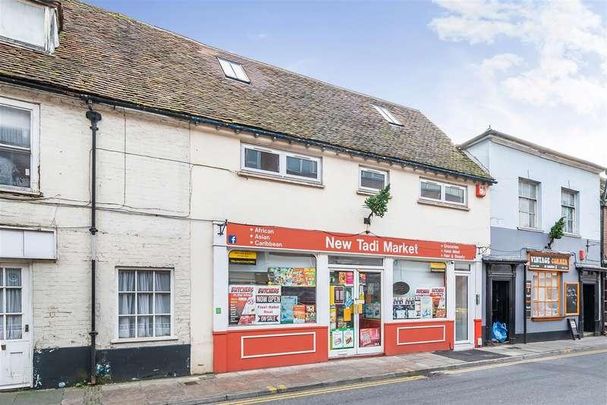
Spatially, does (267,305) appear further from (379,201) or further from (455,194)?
(455,194)

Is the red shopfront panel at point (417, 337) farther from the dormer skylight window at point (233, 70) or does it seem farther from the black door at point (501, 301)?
the dormer skylight window at point (233, 70)

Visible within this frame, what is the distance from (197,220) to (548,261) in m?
13.8

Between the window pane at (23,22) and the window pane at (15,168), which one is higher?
the window pane at (23,22)

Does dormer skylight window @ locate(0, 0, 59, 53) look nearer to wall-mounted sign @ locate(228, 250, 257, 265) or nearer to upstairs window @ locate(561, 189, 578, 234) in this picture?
wall-mounted sign @ locate(228, 250, 257, 265)

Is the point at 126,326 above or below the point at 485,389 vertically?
above

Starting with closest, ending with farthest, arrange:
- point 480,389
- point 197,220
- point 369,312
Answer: point 480,389, point 197,220, point 369,312

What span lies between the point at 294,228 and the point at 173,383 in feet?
14.7

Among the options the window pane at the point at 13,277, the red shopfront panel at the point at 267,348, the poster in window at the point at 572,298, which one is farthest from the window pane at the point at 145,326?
the poster in window at the point at 572,298

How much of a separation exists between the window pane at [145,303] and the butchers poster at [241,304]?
1768 millimetres

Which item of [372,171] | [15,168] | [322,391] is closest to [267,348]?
[322,391]

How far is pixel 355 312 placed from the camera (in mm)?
12562

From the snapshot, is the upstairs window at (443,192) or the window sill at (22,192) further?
the upstairs window at (443,192)

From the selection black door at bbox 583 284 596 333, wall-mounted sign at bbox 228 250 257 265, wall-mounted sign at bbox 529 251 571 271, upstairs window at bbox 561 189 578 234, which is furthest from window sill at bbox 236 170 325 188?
black door at bbox 583 284 596 333

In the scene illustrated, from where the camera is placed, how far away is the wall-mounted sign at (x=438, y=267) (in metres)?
14.3
